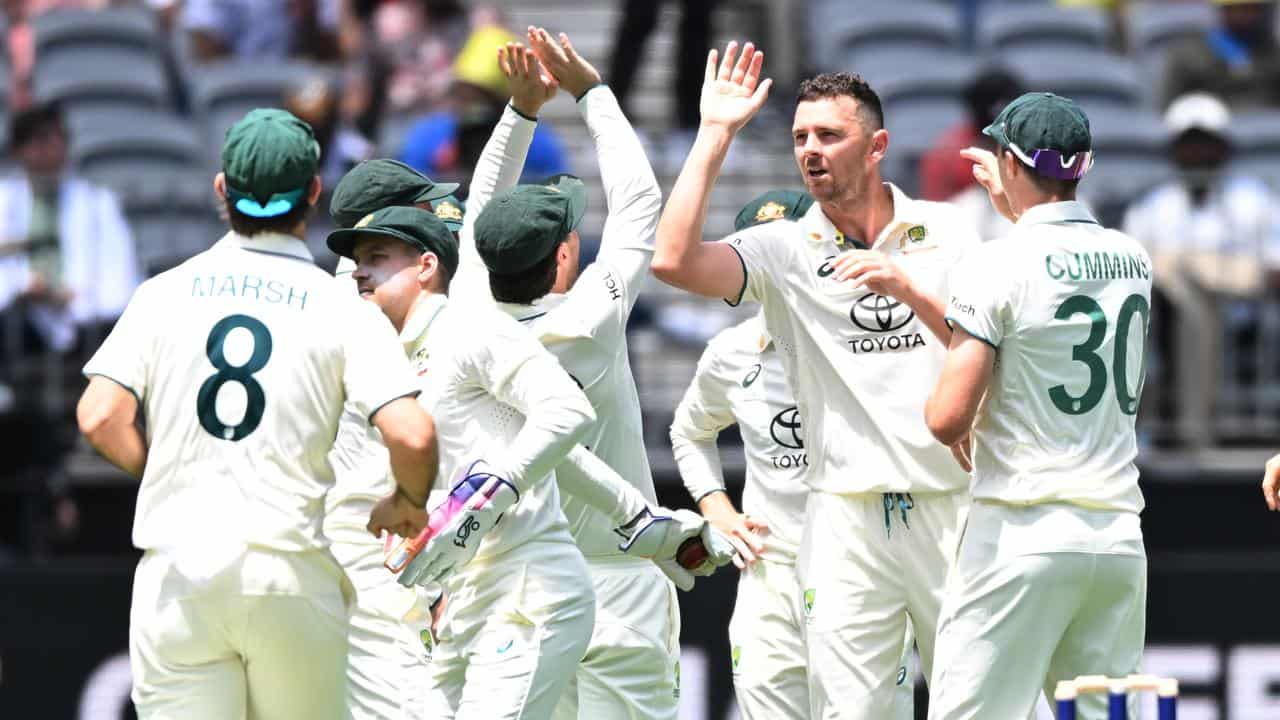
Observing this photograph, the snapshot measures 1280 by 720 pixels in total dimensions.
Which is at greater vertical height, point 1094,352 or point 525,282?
point 525,282

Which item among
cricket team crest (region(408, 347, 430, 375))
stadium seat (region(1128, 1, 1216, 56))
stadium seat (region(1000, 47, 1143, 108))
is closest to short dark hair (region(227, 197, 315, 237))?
cricket team crest (region(408, 347, 430, 375))

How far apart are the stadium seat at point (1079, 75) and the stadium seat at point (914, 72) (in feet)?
1.07

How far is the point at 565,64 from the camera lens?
665 cm

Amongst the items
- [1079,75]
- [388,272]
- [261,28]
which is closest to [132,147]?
[261,28]

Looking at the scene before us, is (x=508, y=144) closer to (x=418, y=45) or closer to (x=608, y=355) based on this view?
(x=608, y=355)

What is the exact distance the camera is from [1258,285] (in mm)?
10688

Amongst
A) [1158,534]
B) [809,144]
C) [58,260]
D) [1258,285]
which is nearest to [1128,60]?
[1258,285]

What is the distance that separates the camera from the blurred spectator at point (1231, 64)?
44.4 feet

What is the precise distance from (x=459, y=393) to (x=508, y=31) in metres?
7.66

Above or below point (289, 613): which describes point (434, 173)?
above

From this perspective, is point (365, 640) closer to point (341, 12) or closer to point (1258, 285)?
point (1258, 285)

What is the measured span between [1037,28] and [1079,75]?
0.65 m

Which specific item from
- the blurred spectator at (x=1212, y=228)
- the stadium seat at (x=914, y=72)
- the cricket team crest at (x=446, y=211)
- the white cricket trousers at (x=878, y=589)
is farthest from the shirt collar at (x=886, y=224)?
the stadium seat at (x=914, y=72)

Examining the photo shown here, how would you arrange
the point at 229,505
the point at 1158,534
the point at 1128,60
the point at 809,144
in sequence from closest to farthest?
the point at 229,505
the point at 809,144
the point at 1158,534
the point at 1128,60
